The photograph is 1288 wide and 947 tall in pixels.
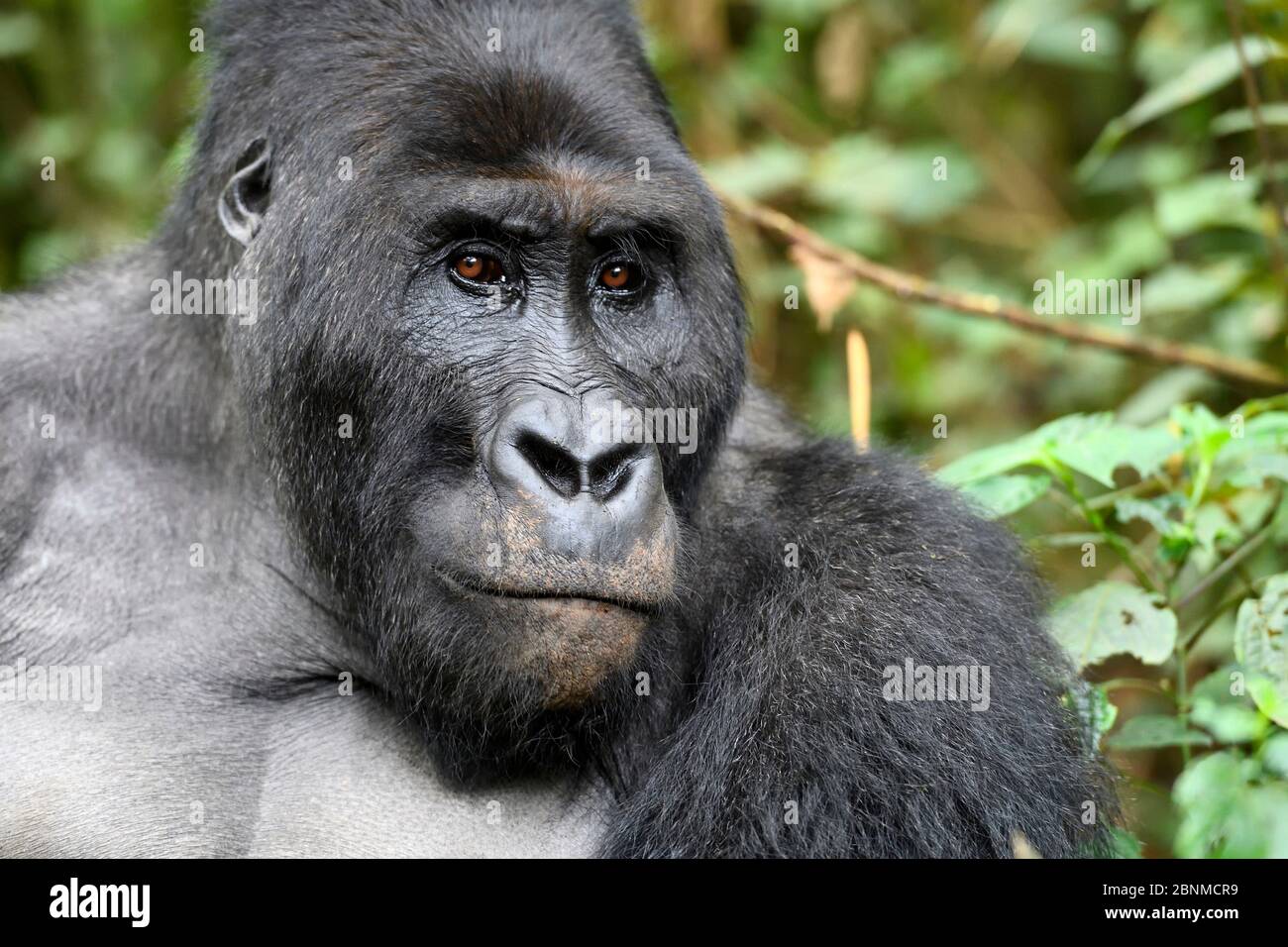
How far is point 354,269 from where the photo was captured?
3.54 metres

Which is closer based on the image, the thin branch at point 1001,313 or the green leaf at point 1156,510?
the green leaf at point 1156,510

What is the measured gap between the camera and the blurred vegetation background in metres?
5.85

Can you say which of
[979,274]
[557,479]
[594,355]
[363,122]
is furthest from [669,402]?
[979,274]

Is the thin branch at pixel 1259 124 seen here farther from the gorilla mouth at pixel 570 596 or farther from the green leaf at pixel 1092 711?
the gorilla mouth at pixel 570 596

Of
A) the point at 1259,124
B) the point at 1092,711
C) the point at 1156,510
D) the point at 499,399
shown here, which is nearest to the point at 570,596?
the point at 499,399

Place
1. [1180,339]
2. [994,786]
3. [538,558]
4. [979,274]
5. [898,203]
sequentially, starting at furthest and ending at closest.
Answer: [979,274] → [898,203] → [1180,339] → [994,786] → [538,558]

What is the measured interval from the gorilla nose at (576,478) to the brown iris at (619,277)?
554 millimetres

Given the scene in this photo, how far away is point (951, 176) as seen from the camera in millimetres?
7785

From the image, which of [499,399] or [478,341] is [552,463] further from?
[478,341]

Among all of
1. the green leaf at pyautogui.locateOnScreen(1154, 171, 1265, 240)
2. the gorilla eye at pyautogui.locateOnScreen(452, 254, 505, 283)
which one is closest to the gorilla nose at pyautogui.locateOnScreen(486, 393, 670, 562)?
the gorilla eye at pyautogui.locateOnScreen(452, 254, 505, 283)

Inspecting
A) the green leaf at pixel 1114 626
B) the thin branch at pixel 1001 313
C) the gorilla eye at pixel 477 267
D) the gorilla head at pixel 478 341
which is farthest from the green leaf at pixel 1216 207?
the gorilla eye at pixel 477 267

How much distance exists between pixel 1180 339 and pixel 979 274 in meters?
2.39

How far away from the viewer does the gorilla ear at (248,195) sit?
3883 millimetres
